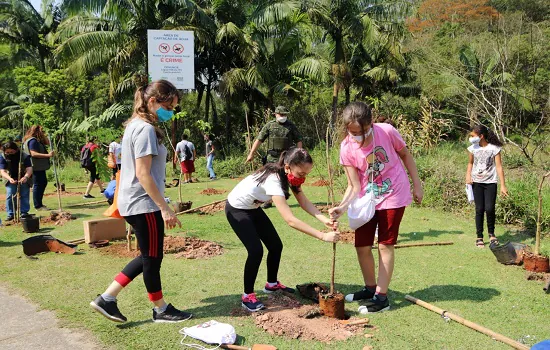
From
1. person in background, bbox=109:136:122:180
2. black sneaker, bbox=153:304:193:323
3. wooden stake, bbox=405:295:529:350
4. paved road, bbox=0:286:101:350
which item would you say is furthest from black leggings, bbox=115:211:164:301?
person in background, bbox=109:136:122:180

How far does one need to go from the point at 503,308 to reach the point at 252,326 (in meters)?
2.38

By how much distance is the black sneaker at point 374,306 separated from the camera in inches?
164

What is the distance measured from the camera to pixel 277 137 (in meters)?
8.32

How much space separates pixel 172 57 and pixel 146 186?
14.3 meters

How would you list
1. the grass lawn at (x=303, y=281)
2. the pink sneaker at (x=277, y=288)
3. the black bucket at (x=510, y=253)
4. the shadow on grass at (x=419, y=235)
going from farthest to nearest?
the shadow on grass at (x=419, y=235) → the black bucket at (x=510, y=253) → the pink sneaker at (x=277, y=288) → the grass lawn at (x=303, y=281)

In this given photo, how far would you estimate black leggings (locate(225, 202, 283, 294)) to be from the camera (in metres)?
4.07

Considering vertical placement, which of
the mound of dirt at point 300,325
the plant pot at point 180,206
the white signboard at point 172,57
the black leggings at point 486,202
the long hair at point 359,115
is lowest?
the mound of dirt at point 300,325

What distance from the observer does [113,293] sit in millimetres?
3836

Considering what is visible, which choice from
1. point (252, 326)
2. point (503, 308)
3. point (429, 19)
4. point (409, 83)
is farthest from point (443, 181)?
point (429, 19)

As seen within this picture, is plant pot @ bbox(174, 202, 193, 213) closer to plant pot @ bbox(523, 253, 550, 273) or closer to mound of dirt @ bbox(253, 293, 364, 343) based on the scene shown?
mound of dirt @ bbox(253, 293, 364, 343)

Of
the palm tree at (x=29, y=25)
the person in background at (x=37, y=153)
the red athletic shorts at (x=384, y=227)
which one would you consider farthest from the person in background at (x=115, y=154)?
the palm tree at (x=29, y=25)

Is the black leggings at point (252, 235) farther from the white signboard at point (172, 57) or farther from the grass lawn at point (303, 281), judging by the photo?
the white signboard at point (172, 57)

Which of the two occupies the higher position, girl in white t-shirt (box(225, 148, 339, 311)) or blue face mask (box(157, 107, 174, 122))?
blue face mask (box(157, 107, 174, 122))

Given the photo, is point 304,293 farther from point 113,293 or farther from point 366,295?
point 113,293
